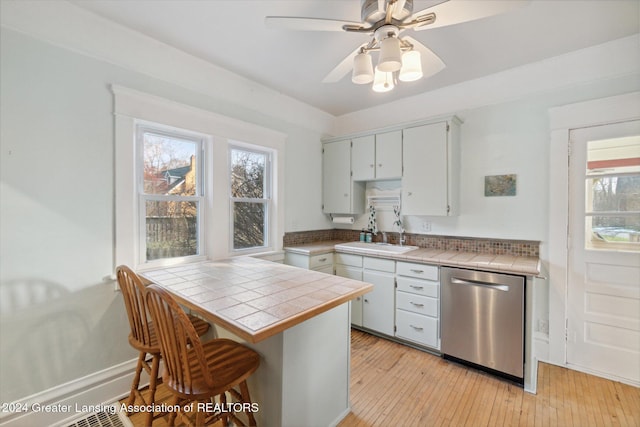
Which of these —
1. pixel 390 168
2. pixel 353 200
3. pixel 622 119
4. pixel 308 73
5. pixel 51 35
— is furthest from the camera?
pixel 353 200

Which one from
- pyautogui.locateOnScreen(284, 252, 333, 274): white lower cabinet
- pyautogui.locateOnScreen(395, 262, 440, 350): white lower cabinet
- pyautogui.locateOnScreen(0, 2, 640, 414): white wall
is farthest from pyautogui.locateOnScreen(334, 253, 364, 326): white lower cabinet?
pyautogui.locateOnScreen(0, 2, 640, 414): white wall

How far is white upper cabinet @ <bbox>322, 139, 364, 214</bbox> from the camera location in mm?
3505

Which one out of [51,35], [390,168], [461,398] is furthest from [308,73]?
[461,398]

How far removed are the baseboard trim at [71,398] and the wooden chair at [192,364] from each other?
924mm

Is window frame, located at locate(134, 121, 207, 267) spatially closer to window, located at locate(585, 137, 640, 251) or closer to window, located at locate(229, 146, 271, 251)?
window, located at locate(229, 146, 271, 251)

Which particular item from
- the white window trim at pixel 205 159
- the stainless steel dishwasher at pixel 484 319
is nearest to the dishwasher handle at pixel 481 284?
the stainless steel dishwasher at pixel 484 319

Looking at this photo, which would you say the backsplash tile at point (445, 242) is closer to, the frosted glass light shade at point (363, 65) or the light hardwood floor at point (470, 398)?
the light hardwood floor at point (470, 398)

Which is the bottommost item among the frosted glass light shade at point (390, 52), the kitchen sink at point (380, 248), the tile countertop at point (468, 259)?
the tile countertop at point (468, 259)

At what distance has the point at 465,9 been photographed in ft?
4.07

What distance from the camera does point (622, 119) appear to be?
2115 mm

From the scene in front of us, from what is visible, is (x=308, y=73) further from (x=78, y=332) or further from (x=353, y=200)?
(x=78, y=332)

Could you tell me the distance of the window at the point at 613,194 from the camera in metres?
2.11

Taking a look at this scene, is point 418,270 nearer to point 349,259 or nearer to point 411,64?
point 349,259

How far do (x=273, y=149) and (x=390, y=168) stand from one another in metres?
1.37
